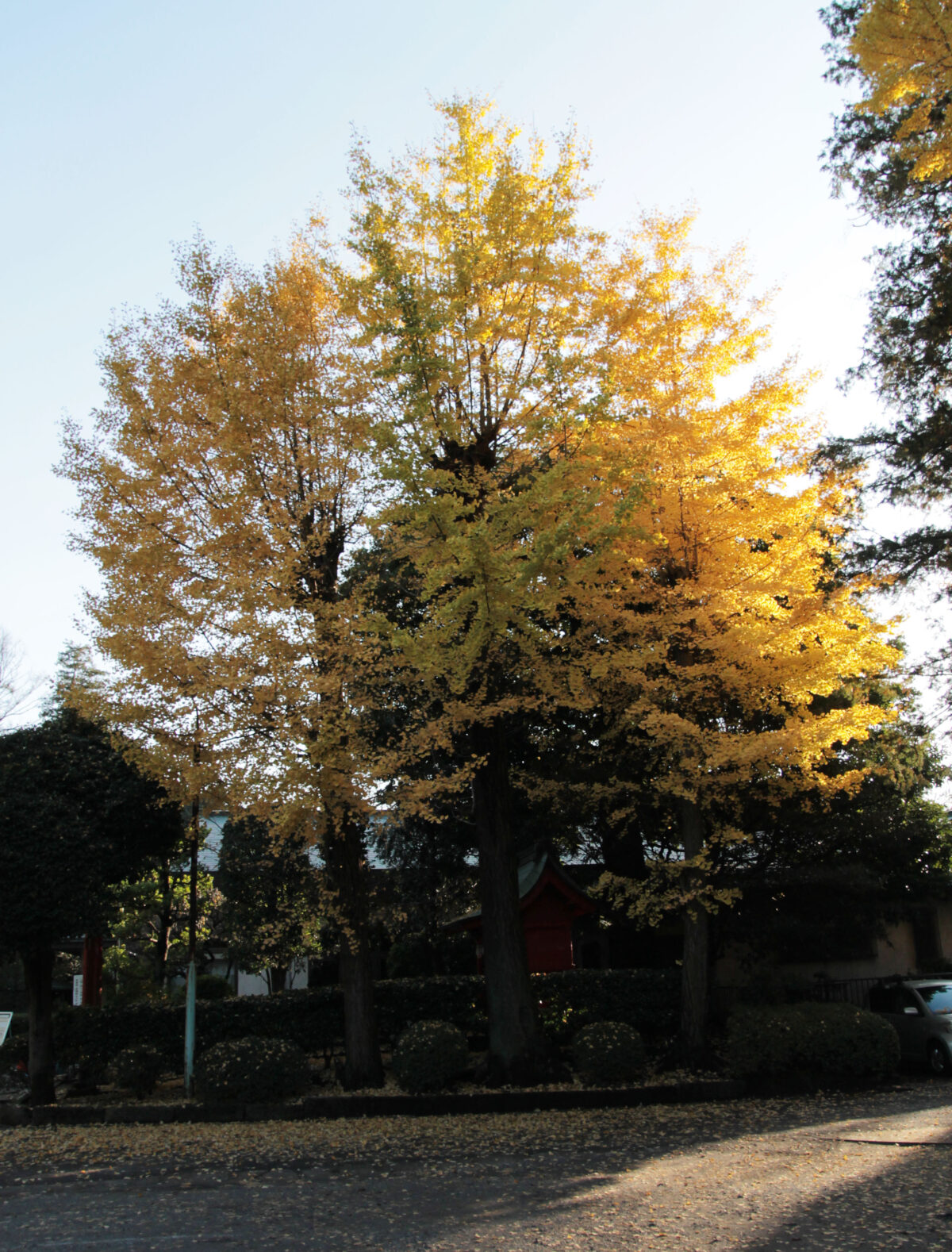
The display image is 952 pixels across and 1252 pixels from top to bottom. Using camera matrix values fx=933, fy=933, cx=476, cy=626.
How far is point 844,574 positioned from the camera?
12.2m

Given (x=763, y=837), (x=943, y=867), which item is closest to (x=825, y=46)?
(x=763, y=837)

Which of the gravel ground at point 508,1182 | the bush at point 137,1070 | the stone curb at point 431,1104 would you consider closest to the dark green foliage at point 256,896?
the bush at point 137,1070

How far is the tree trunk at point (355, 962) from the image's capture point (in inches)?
450

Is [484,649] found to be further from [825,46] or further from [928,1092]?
[825,46]

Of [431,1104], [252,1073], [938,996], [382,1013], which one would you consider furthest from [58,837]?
Answer: [938,996]

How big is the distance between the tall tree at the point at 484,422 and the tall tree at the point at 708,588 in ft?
2.80

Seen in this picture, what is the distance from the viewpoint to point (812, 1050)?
11.3m

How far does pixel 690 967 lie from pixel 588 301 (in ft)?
28.8

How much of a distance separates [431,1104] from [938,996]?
292 inches

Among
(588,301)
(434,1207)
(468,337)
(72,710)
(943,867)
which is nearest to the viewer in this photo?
(434,1207)

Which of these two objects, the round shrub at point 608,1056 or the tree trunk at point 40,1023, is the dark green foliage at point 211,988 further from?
the round shrub at point 608,1056

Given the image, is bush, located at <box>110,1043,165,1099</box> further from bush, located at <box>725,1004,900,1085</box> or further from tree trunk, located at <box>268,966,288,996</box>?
tree trunk, located at <box>268,966,288,996</box>

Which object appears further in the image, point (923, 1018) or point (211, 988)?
point (211, 988)

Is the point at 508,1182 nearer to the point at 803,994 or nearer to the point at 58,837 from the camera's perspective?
the point at 58,837
